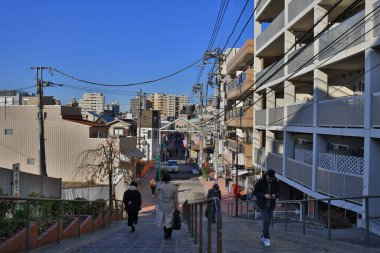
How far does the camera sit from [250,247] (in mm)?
7980

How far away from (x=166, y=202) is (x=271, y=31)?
1860 cm

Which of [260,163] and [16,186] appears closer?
[16,186]

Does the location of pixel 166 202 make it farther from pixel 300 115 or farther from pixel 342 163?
pixel 300 115

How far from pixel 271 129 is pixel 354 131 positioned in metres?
11.8

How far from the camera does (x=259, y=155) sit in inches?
1184

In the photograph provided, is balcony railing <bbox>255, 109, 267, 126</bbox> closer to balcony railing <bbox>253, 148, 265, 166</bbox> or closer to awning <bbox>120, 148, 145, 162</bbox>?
balcony railing <bbox>253, 148, 265, 166</bbox>

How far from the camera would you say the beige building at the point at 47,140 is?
112ft

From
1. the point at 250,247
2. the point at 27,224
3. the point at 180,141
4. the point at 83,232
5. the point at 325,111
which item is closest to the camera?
the point at 27,224

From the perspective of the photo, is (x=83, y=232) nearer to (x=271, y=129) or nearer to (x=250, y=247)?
(x=250, y=247)

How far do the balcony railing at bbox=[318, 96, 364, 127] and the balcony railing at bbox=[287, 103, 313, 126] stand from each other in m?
1.32

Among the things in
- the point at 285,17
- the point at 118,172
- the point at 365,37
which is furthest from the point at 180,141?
the point at 365,37

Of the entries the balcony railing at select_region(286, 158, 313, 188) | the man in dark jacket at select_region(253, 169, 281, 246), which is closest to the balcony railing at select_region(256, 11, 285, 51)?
the balcony railing at select_region(286, 158, 313, 188)

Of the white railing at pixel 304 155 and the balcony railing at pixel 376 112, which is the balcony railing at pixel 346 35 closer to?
the balcony railing at pixel 376 112

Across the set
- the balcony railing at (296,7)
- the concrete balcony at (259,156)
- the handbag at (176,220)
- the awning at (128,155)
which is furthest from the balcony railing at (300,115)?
the awning at (128,155)
